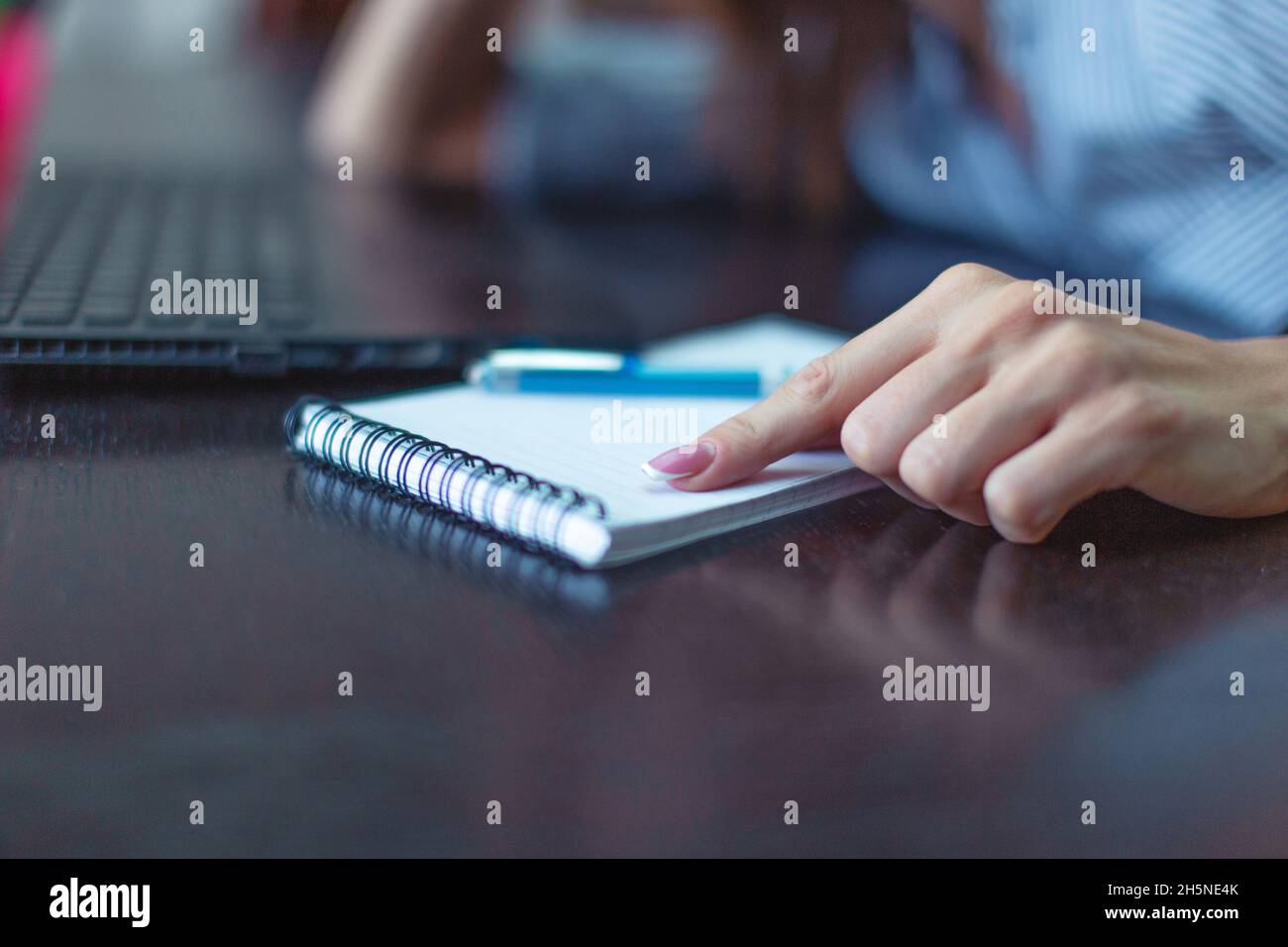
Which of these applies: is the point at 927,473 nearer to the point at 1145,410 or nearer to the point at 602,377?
the point at 1145,410

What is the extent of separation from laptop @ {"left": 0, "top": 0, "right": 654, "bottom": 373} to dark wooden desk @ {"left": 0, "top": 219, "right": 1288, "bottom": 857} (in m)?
0.13

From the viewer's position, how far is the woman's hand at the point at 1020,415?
49cm

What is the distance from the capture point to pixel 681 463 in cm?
50

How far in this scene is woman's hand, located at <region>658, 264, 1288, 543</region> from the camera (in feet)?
1.61

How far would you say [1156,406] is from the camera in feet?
1.65

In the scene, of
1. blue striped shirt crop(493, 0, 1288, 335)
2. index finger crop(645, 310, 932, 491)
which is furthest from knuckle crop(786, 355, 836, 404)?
blue striped shirt crop(493, 0, 1288, 335)

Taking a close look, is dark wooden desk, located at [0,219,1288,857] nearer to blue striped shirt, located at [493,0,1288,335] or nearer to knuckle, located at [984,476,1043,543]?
knuckle, located at [984,476,1043,543]

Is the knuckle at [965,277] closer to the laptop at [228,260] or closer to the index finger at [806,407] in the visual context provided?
the index finger at [806,407]

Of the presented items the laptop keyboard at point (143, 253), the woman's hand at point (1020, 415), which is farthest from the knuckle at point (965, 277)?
the laptop keyboard at point (143, 253)

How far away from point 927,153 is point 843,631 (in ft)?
3.45

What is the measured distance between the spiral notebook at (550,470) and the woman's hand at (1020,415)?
20 mm

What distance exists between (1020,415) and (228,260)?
593 mm

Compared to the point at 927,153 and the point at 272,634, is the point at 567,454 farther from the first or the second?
the point at 927,153
